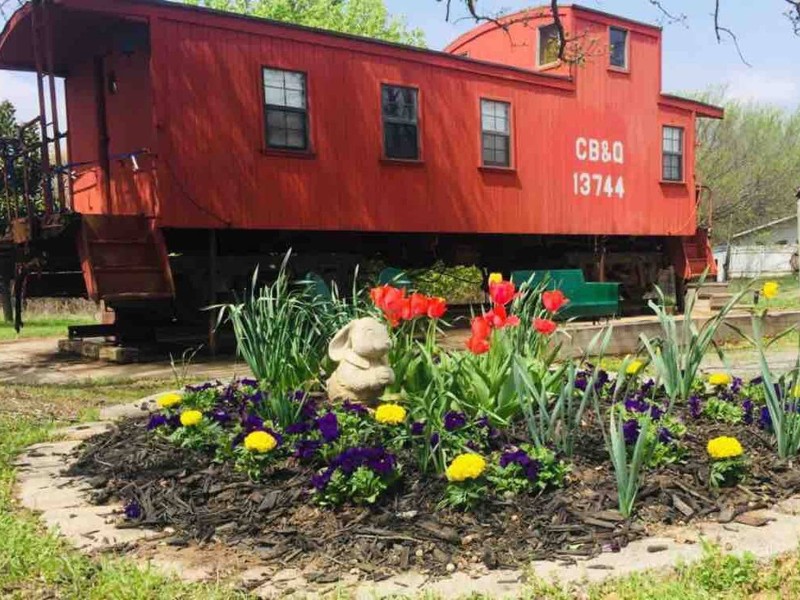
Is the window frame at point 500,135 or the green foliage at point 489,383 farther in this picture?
the window frame at point 500,135

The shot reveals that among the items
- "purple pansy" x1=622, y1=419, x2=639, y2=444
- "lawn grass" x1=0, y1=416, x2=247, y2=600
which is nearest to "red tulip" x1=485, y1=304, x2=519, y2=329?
"purple pansy" x1=622, y1=419, x2=639, y2=444

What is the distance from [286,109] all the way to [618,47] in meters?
7.09

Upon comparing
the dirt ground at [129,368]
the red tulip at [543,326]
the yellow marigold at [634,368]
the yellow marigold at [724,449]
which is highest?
the red tulip at [543,326]

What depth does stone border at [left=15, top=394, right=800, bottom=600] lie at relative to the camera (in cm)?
218

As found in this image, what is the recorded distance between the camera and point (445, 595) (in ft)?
6.96

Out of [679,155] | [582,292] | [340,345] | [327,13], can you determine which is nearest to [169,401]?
[340,345]

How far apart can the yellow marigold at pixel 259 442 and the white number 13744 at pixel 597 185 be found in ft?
35.4

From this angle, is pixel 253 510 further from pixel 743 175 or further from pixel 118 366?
pixel 743 175

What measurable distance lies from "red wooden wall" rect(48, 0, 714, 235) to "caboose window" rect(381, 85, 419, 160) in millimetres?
127

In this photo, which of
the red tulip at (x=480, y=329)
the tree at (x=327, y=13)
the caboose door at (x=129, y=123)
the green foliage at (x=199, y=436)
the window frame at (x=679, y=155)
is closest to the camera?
the green foliage at (x=199, y=436)

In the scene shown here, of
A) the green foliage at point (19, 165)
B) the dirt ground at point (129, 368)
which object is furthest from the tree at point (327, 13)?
the dirt ground at point (129, 368)

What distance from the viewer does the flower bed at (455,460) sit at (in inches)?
99.7

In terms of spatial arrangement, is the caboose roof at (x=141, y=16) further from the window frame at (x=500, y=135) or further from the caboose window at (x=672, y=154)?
the caboose window at (x=672, y=154)

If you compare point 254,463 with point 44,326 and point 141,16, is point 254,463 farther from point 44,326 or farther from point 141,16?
point 44,326
